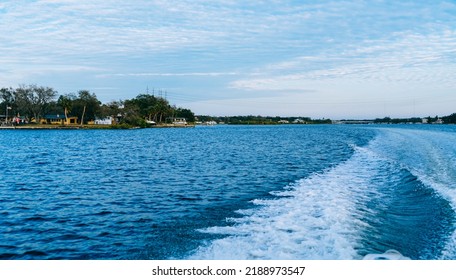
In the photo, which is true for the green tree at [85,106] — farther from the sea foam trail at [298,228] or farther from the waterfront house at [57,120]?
the sea foam trail at [298,228]

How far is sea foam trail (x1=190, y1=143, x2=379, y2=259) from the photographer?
953 centimetres

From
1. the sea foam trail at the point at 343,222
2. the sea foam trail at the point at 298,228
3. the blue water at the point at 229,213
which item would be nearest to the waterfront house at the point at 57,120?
the blue water at the point at 229,213

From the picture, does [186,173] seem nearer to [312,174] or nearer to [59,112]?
[312,174]

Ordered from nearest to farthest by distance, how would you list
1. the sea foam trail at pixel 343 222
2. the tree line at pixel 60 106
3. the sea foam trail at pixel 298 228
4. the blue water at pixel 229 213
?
1. the sea foam trail at pixel 298 228
2. the sea foam trail at pixel 343 222
3. the blue water at pixel 229 213
4. the tree line at pixel 60 106

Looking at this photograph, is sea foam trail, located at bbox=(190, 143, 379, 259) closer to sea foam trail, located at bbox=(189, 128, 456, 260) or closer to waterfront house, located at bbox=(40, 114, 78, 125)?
sea foam trail, located at bbox=(189, 128, 456, 260)

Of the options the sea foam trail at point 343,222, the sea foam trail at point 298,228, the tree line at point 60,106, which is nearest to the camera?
A: the sea foam trail at point 298,228

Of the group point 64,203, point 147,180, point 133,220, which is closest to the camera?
point 133,220

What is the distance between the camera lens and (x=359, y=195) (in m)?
16.7

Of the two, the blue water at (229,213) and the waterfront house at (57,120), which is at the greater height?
the waterfront house at (57,120)

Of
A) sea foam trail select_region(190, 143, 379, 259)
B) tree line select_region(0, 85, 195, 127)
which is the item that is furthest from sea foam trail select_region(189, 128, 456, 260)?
tree line select_region(0, 85, 195, 127)

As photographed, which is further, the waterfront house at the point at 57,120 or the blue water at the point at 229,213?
the waterfront house at the point at 57,120

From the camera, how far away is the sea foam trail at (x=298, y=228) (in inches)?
375
